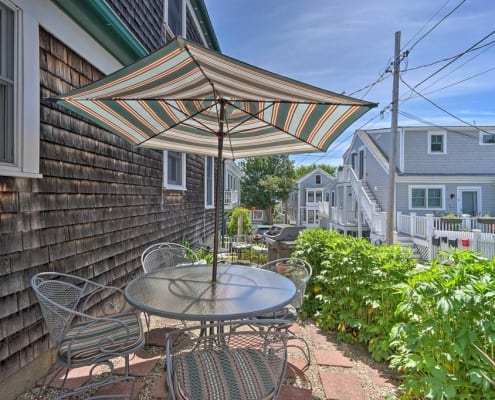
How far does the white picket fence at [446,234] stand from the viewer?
30.1 ft

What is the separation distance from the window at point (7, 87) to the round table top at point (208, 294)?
1337 millimetres

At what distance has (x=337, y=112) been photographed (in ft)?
7.78

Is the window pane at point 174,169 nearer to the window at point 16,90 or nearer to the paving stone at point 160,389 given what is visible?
the window at point 16,90

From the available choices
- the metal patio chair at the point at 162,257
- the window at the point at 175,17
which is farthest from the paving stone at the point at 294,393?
the window at the point at 175,17

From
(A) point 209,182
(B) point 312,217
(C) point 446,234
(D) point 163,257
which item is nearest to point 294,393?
(D) point 163,257

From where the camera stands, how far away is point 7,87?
2373 mm

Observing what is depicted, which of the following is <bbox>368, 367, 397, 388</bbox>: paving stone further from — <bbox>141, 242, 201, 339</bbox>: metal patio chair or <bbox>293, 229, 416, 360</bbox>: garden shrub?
<bbox>141, 242, 201, 339</bbox>: metal patio chair

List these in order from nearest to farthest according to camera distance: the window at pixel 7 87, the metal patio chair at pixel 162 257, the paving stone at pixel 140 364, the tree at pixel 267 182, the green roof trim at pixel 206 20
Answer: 1. the window at pixel 7 87
2. the paving stone at pixel 140 364
3. the metal patio chair at pixel 162 257
4. the green roof trim at pixel 206 20
5. the tree at pixel 267 182

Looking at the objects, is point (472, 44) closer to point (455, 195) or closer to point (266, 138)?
point (266, 138)

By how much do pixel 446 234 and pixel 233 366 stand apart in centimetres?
1084

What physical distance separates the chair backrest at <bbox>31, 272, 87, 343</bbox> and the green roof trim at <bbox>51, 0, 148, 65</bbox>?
92.2 inches

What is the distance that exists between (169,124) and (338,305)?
258cm

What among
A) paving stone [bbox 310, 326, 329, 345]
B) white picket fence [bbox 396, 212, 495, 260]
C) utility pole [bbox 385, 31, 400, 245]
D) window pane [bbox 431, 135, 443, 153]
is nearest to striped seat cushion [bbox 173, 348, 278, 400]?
paving stone [bbox 310, 326, 329, 345]

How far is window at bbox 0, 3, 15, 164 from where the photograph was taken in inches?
91.6
